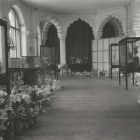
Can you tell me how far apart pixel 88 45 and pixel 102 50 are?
229 cm

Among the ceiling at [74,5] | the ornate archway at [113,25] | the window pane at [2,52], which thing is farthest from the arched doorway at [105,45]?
the window pane at [2,52]

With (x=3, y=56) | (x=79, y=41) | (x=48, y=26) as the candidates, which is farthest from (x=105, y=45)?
(x=3, y=56)

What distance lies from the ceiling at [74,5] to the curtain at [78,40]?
210cm

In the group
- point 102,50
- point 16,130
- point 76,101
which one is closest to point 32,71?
point 76,101

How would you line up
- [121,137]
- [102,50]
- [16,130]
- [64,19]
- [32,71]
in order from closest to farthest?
[121,137] < [16,130] < [32,71] < [102,50] < [64,19]

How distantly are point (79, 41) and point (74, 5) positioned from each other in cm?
466

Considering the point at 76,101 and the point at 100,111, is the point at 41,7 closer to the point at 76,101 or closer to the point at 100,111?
the point at 76,101

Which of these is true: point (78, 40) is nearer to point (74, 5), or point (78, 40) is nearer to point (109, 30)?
point (109, 30)

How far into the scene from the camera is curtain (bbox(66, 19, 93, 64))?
20672 mm

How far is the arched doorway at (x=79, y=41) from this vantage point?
2062 centimetres

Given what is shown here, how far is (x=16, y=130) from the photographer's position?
4.68 m

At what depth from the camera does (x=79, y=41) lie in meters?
20.8

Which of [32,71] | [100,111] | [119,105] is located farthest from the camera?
[32,71]

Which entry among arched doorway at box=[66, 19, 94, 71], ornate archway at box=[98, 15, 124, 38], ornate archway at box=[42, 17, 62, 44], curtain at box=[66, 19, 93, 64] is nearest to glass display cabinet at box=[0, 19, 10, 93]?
ornate archway at box=[98, 15, 124, 38]
